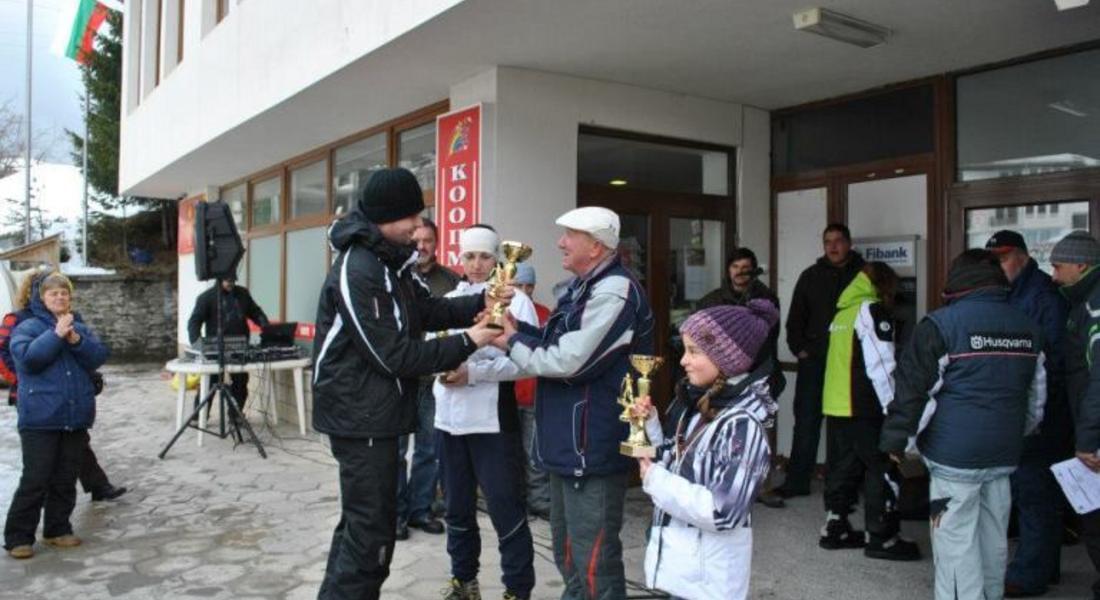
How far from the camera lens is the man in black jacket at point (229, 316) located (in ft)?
28.4

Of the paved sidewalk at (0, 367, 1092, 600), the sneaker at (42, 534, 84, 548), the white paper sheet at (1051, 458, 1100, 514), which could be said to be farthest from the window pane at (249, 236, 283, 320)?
the white paper sheet at (1051, 458, 1100, 514)

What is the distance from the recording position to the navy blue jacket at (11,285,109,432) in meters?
4.73

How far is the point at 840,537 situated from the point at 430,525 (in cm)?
249

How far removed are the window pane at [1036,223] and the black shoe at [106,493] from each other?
638 centimetres

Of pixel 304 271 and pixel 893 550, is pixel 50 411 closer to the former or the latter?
pixel 893 550

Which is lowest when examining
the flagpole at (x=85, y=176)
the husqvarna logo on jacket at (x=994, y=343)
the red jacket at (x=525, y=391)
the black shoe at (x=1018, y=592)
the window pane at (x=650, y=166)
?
the black shoe at (x=1018, y=592)

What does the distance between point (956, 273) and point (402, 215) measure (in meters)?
2.39

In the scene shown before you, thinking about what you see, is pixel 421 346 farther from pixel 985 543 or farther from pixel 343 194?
pixel 343 194

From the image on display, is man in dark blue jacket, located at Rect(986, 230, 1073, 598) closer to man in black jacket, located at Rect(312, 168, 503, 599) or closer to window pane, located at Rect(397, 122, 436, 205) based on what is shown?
man in black jacket, located at Rect(312, 168, 503, 599)

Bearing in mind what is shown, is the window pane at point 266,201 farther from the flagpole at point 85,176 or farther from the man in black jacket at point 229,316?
the flagpole at point 85,176

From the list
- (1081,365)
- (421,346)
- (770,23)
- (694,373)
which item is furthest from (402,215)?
(1081,365)

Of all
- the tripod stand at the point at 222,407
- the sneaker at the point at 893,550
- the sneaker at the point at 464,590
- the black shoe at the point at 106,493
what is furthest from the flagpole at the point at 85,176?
the sneaker at the point at 893,550

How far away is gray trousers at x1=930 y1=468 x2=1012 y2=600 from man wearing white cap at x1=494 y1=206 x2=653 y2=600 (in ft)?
4.63

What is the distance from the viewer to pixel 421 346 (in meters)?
3.01
